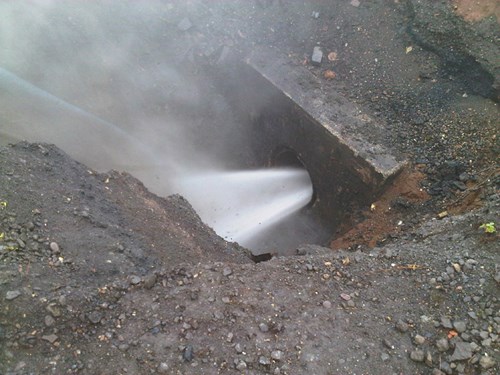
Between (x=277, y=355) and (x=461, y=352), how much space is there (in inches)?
62.5

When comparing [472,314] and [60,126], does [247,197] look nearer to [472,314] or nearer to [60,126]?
[60,126]

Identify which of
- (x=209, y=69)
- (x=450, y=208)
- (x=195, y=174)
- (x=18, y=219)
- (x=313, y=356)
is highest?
(x=209, y=69)

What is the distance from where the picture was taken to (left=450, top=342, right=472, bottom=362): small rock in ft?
11.5

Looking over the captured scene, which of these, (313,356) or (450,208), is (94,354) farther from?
(450,208)

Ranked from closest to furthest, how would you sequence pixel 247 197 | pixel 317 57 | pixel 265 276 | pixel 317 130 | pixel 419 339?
pixel 419 339 → pixel 265 276 → pixel 317 130 → pixel 317 57 → pixel 247 197

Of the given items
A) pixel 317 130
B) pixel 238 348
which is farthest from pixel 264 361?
pixel 317 130

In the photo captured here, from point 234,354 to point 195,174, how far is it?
638 centimetres

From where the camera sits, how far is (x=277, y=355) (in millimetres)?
3559

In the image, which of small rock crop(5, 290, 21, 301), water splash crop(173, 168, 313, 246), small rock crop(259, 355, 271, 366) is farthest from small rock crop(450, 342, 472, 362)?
water splash crop(173, 168, 313, 246)

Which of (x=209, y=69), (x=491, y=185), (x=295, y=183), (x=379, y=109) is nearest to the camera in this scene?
(x=491, y=185)

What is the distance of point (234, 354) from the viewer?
11.6 ft

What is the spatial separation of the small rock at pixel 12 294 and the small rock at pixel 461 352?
3.77 metres

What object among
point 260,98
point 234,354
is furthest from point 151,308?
point 260,98

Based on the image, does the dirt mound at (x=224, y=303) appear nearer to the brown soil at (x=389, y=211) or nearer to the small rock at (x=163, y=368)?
the small rock at (x=163, y=368)
